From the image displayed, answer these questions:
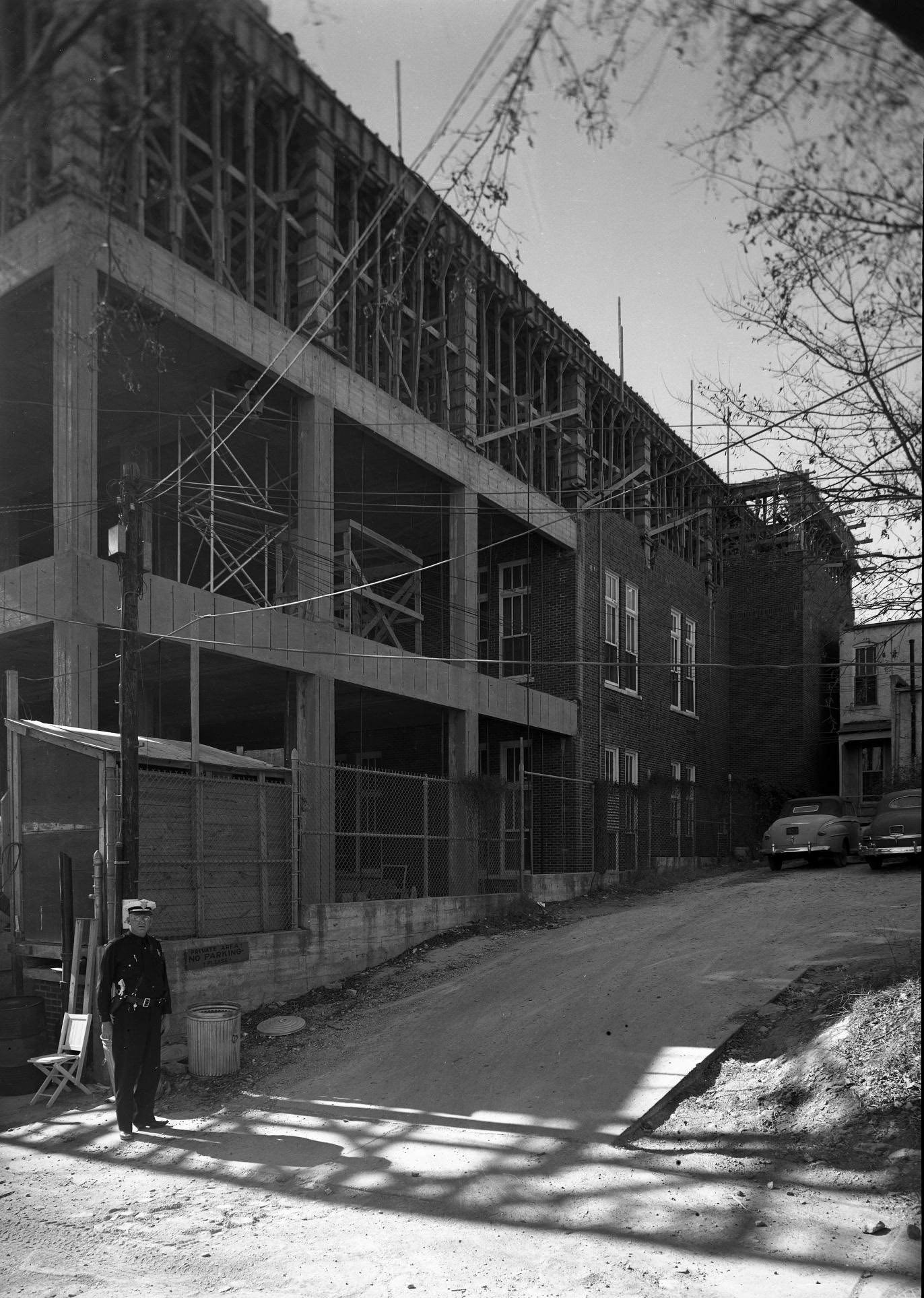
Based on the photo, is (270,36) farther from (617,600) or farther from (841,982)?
(617,600)

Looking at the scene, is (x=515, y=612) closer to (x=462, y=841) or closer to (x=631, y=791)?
(x=631, y=791)

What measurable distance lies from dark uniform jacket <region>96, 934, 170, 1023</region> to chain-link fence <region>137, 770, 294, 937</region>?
3022mm

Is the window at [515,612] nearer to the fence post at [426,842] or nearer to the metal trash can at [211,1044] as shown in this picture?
the fence post at [426,842]

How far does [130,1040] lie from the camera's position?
10.5 m

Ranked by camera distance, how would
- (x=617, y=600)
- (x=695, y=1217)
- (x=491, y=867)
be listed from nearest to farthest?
1. (x=695, y=1217)
2. (x=491, y=867)
3. (x=617, y=600)

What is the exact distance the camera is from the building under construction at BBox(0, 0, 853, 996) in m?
5.75

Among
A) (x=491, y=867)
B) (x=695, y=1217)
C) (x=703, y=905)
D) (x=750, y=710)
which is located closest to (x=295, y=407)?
(x=491, y=867)

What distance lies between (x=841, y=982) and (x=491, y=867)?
11468 millimetres

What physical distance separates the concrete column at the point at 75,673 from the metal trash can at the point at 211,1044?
4.93 m

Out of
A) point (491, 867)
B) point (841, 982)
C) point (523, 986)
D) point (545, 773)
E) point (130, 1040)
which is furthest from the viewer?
point (545, 773)

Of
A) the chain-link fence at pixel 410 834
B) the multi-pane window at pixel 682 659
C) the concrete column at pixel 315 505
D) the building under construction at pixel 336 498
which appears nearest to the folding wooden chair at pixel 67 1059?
the building under construction at pixel 336 498

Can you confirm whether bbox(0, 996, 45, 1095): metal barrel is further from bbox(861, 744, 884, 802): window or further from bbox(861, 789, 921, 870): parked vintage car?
bbox(861, 744, 884, 802): window

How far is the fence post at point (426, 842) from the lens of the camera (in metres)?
19.7

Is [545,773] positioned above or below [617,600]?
below
